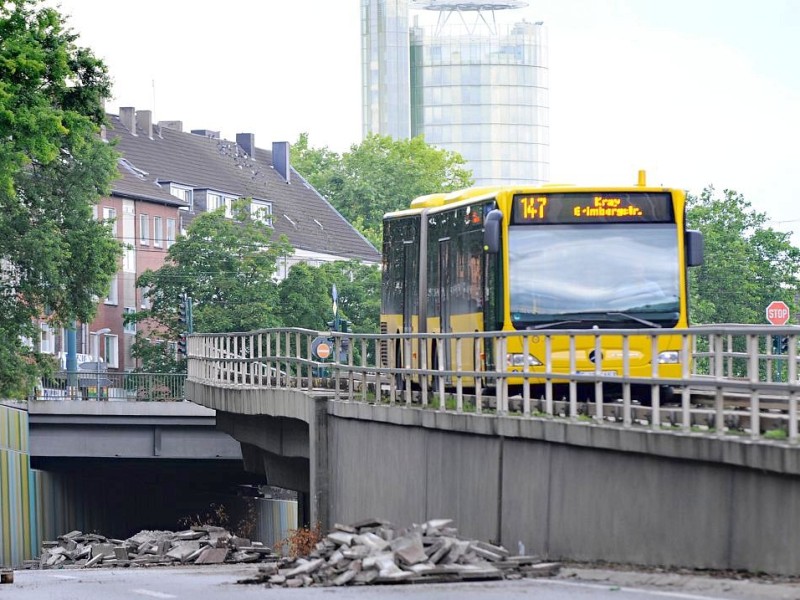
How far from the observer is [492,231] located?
22.9 metres

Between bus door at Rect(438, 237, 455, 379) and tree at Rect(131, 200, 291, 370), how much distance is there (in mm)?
47556

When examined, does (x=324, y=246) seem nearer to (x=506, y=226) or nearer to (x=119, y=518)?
(x=119, y=518)

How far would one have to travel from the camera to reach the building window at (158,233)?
311 feet

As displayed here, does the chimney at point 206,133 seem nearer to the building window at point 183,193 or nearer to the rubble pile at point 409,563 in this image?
the building window at point 183,193

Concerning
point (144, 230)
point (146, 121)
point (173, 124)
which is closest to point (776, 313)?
point (144, 230)

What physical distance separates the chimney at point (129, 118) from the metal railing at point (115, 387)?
39950mm

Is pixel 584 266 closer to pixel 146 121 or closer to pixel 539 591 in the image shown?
pixel 539 591

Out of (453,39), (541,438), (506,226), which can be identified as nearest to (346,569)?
(541,438)

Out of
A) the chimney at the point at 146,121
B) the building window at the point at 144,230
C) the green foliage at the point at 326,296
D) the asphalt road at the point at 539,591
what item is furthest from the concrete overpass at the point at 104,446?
the chimney at the point at 146,121

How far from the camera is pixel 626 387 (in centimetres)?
1742

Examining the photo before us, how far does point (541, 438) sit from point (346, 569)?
2.64 m

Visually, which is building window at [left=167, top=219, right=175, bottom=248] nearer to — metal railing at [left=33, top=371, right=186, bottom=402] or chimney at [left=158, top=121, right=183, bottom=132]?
chimney at [left=158, top=121, right=183, bottom=132]

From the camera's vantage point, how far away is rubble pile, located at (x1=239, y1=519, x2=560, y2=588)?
16.6 metres

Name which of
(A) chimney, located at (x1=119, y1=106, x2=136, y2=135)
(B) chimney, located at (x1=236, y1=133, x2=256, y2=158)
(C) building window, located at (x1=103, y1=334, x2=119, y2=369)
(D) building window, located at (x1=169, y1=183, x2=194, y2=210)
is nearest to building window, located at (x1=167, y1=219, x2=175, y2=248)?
(D) building window, located at (x1=169, y1=183, x2=194, y2=210)
